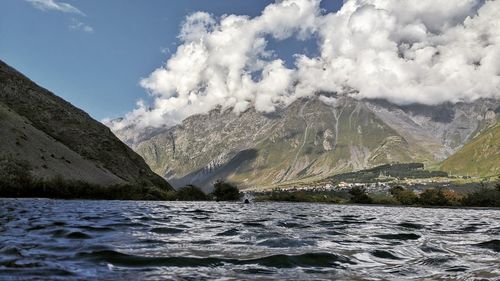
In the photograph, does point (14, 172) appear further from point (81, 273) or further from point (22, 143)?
point (81, 273)

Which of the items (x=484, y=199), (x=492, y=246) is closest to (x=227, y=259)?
(x=492, y=246)

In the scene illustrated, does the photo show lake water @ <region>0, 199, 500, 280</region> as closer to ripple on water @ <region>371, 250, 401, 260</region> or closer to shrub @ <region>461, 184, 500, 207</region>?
ripple on water @ <region>371, 250, 401, 260</region>

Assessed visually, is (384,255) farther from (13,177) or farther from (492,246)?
(13,177)

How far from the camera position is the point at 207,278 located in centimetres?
1288

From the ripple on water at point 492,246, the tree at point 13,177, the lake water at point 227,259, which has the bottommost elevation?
the ripple on water at point 492,246

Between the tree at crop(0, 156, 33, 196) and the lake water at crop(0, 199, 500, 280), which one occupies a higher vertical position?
the tree at crop(0, 156, 33, 196)

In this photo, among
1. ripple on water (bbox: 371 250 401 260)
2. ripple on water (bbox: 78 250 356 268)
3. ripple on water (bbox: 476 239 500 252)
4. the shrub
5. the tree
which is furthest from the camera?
the shrub

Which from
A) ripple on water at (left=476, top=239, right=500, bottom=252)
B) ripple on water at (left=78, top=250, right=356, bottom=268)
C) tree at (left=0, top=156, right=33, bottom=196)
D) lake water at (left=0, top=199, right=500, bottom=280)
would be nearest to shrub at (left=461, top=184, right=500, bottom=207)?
tree at (left=0, top=156, right=33, bottom=196)

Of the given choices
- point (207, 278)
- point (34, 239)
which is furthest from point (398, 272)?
point (34, 239)

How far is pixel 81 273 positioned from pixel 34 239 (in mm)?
9583

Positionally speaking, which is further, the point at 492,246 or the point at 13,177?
the point at 13,177

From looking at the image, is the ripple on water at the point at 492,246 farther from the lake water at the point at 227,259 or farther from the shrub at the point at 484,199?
the shrub at the point at 484,199

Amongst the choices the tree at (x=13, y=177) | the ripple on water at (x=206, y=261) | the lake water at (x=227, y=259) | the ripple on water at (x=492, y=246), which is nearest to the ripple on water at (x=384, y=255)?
the lake water at (x=227, y=259)

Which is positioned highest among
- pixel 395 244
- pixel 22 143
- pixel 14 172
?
pixel 22 143
